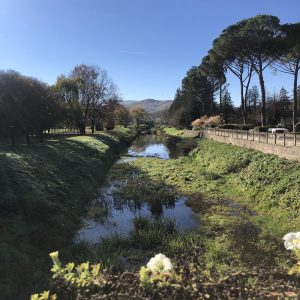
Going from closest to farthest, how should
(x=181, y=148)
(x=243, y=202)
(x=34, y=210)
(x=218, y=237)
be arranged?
(x=218, y=237) → (x=34, y=210) → (x=243, y=202) → (x=181, y=148)

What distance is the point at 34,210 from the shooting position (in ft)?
44.2

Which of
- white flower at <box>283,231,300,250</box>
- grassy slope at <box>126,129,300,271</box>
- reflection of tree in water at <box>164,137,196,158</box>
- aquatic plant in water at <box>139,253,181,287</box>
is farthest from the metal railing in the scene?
aquatic plant in water at <box>139,253,181,287</box>

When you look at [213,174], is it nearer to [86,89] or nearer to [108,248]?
[108,248]

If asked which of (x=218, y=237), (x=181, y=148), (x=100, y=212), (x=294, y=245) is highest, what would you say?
(x=294, y=245)

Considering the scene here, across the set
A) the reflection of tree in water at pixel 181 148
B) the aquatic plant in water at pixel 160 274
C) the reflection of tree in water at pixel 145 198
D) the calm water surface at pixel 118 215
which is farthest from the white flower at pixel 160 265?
the reflection of tree in water at pixel 181 148

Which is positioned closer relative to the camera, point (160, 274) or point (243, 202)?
point (160, 274)

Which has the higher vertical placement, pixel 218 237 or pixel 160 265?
pixel 160 265

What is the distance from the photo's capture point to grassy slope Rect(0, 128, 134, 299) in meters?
9.36

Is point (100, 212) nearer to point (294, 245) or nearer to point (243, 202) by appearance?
point (243, 202)

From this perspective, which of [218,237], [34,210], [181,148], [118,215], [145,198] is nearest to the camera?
[218,237]

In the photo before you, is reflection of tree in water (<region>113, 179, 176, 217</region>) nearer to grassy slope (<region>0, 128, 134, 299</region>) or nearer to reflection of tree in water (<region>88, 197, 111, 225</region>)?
reflection of tree in water (<region>88, 197, 111, 225</region>)

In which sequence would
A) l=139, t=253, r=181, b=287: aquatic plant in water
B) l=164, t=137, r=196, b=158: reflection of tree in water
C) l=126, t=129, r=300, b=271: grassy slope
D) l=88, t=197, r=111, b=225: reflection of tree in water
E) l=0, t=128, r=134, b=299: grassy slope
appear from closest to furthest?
l=139, t=253, r=181, b=287: aquatic plant in water
l=0, t=128, r=134, b=299: grassy slope
l=126, t=129, r=300, b=271: grassy slope
l=88, t=197, r=111, b=225: reflection of tree in water
l=164, t=137, r=196, b=158: reflection of tree in water

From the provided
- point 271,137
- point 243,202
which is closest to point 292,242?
point 243,202

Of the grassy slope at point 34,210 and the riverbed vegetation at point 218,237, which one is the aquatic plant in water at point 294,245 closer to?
the riverbed vegetation at point 218,237
